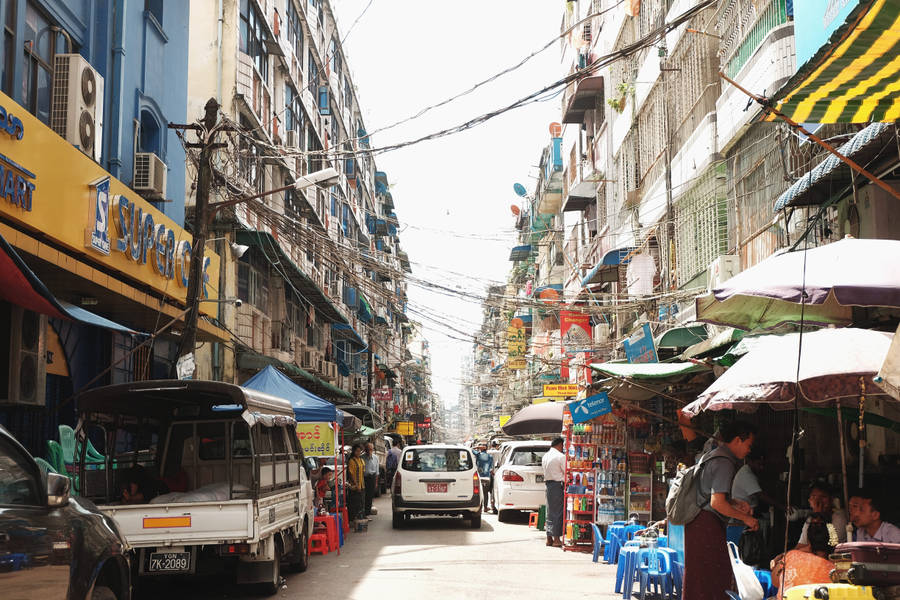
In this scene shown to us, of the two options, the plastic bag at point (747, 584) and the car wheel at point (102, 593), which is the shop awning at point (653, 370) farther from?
the car wheel at point (102, 593)

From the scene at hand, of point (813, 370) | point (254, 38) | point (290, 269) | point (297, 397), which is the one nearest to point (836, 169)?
point (813, 370)

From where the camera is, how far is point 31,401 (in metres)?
13.2

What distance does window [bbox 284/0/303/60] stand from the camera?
33.3 metres

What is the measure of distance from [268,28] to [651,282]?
1371 cm

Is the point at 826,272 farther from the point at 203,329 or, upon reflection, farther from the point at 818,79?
the point at 203,329

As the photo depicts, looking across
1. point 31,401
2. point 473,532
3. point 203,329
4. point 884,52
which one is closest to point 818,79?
point 884,52

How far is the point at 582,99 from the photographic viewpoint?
33.4m

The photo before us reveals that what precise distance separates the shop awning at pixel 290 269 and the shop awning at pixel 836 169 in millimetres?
14262

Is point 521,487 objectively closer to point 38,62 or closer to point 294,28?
point 38,62

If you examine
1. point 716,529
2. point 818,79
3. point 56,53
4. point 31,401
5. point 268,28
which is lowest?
point 716,529

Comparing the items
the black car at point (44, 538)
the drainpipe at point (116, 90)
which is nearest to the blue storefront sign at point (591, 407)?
the drainpipe at point (116, 90)

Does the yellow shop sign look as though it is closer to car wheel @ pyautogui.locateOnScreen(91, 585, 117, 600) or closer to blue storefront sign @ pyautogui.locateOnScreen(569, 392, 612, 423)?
car wheel @ pyautogui.locateOnScreen(91, 585, 117, 600)

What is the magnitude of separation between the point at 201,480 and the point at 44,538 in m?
8.00

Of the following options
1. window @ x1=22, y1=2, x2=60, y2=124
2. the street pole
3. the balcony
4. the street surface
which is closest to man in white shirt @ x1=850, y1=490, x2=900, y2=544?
the street surface
